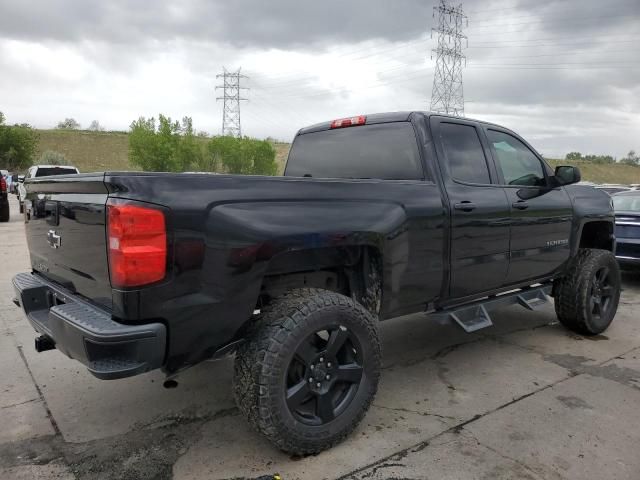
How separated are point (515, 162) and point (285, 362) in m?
2.88

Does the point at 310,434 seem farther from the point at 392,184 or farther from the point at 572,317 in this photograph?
the point at 572,317

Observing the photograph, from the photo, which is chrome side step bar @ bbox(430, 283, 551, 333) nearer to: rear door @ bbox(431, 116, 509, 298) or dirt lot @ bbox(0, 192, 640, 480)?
rear door @ bbox(431, 116, 509, 298)

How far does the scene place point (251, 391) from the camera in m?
2.50

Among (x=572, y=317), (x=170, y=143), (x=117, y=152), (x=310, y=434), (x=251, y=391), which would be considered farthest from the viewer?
(x=117, y=152)

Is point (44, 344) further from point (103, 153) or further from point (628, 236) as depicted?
point (103, 153)

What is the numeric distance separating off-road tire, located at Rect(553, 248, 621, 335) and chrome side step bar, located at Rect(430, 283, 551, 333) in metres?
0.37

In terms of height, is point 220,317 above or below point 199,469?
above

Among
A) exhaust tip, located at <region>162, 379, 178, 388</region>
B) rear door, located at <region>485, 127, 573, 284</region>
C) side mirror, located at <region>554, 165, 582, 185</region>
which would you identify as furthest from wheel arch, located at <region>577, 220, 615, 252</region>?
exhaust tip, located at <region>162, 379, 178, 388</region>

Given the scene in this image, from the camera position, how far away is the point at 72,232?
8.73 feet

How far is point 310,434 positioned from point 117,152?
9100 cm

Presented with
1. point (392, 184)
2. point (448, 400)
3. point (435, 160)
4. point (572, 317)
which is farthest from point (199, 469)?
point (572, 317)

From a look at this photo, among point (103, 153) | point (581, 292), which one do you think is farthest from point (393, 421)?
point (103, 153)

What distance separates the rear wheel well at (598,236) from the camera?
5.18 metres

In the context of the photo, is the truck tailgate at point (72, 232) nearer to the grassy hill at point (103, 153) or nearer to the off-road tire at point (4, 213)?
the off-road tire at point (4, 213)
